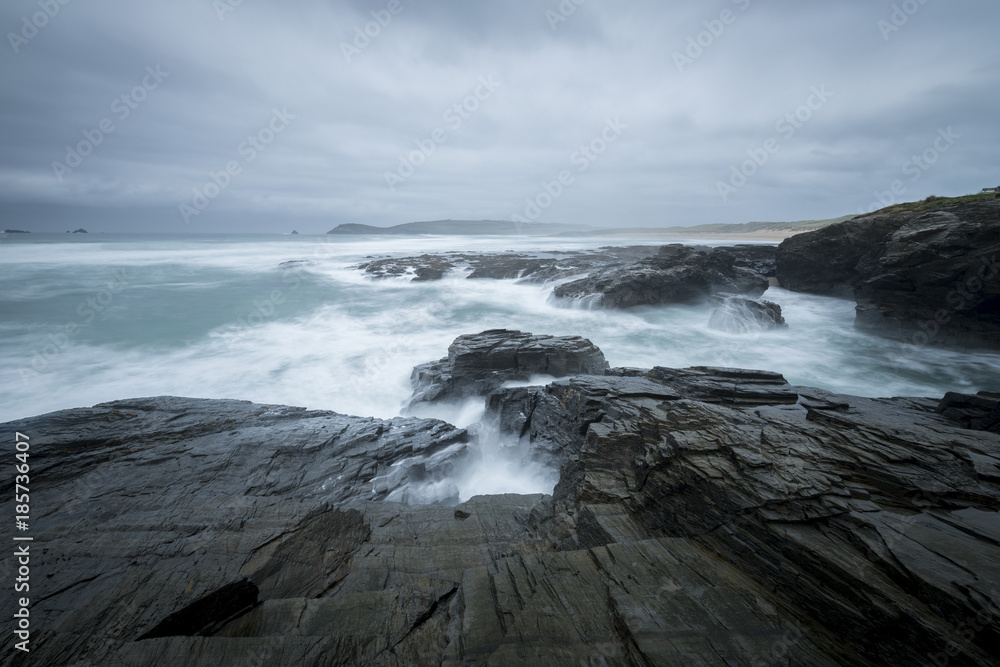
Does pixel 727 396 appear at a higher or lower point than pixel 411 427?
higher

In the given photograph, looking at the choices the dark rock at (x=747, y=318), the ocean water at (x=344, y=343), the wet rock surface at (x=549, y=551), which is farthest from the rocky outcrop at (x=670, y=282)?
the wet rock surface at (x=549, y=551)

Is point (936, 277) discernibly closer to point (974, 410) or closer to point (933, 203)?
point (933, 203)

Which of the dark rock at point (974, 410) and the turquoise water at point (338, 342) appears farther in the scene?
the turquoise water at point (338, 342)

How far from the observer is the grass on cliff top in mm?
15410

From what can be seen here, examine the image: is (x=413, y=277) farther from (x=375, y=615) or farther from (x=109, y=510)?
(x=375, y=615)

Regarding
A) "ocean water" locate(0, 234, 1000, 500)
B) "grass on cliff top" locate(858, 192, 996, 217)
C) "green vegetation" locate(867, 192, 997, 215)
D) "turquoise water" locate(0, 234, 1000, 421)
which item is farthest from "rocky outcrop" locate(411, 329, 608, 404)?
"green vegetation" locate(867, 192, 997, 215)

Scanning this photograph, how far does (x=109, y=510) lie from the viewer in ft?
16.2

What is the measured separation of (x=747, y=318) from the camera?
18.0m

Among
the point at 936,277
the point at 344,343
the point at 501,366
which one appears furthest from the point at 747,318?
the point at 344,343

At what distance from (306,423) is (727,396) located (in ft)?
29.6

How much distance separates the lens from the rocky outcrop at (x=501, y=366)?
10.7 m

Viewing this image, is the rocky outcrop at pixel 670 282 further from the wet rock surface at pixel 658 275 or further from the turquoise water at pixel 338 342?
the turquoise water at pixel 338 342

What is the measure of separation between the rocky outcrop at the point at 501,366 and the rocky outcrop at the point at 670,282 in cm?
1057

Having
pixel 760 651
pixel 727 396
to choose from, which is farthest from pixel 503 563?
pixel 727 396
